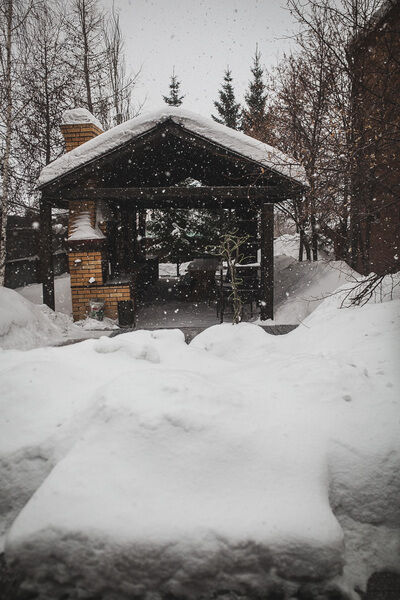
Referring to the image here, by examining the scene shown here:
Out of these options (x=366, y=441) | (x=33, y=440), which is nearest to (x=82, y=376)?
(x=33, y=440)

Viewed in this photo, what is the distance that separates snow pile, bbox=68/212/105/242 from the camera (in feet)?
25.5

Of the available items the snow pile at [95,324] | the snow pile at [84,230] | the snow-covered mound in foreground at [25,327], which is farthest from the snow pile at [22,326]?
the snow pile at [84,230]

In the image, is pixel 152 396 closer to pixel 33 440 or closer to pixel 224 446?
pixel 224 446

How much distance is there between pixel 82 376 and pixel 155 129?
525cm

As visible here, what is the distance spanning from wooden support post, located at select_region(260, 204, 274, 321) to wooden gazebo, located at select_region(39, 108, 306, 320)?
21mm

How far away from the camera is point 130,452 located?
2246 mm

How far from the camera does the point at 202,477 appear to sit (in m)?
2.16

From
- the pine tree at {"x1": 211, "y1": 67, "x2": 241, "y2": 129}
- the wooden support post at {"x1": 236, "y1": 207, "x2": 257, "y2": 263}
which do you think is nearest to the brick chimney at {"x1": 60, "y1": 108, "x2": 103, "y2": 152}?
the wooden support post at {"x1": 236, "y1": 207, "x2": 257, "y2": 263}

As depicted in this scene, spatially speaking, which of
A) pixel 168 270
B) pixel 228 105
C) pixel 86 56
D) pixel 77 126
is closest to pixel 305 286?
pixel 77 126

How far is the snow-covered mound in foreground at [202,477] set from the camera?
186 centimetres

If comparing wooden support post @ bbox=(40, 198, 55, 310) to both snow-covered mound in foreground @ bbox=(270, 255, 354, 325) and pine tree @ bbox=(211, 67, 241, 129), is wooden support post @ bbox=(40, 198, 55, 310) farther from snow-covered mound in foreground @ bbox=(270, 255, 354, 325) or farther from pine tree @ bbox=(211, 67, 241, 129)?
pine tree @ bbox=(211, 67, 241, 129)

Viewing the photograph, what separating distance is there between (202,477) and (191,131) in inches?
242

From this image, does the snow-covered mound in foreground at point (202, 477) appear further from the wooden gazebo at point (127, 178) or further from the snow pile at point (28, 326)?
the wooden gazebo at point (127, 178)

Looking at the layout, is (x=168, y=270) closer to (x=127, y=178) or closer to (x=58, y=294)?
(x=58, y=294)
